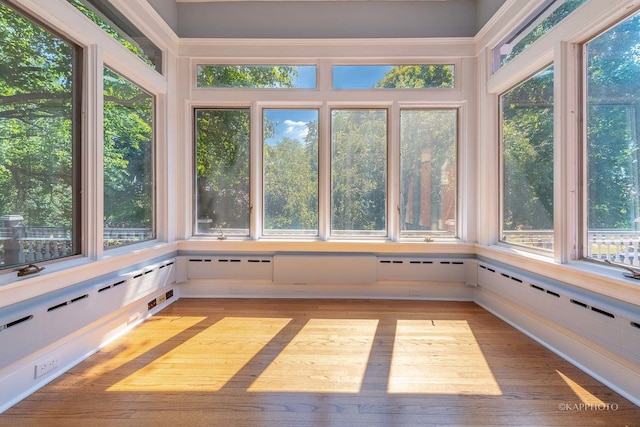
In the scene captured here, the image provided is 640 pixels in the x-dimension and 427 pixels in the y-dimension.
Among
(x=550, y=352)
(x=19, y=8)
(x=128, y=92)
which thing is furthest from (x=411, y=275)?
(x=19, y=8)

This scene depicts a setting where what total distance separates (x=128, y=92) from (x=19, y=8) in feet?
3.55

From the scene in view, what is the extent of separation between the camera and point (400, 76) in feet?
12.5

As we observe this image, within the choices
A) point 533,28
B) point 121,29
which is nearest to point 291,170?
point 121,29

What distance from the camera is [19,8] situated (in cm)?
198

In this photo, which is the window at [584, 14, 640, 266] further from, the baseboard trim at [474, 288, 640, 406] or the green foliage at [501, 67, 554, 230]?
the baseboard trim at [474, 288, 640, 406]

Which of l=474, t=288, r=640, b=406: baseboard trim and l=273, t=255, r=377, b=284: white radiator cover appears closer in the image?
l=474, t=288, r=640, b=406: baseboard trim

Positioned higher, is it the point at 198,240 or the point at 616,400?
the point at 198,240

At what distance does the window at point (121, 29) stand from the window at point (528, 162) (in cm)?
392

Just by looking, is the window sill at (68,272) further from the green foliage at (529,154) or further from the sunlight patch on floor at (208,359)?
the green foliage at (529,154)

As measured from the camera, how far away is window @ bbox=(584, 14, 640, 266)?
207 centimetres

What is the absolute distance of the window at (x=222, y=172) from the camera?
390cm

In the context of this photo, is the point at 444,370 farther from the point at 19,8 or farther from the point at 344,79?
the point at 19,8

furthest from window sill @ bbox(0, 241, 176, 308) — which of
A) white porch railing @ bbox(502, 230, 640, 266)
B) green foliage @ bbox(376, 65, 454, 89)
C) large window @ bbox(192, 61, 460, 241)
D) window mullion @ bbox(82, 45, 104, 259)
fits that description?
white porch railing @ bbox(502, 230, 640, 266)

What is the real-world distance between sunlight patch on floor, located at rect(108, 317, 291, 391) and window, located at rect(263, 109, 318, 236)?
1337 mm
